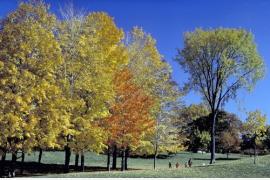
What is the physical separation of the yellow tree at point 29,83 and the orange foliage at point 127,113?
6.44m

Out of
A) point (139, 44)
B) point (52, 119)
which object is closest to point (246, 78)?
point (139, 44)

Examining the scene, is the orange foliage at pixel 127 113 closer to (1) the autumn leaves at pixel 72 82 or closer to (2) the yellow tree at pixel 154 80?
(1) the autumn leaves at pixel 72 82

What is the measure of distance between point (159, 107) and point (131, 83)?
22.3 ft

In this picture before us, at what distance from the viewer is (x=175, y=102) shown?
147 ft

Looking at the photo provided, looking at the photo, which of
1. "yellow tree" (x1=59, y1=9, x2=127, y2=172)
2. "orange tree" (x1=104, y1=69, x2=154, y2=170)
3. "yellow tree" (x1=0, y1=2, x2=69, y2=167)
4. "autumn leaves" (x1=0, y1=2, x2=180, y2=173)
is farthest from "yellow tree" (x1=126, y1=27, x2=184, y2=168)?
"yellow tree" (x1=0, y1=2, x2=69, y2=167)

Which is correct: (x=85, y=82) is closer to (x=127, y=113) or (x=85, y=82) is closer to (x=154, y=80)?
(x=127, y=113)

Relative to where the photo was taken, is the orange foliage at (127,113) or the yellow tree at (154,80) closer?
the orange foliage at (127,113)

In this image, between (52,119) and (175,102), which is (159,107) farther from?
(52,119)

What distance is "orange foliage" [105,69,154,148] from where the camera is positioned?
36.2 m

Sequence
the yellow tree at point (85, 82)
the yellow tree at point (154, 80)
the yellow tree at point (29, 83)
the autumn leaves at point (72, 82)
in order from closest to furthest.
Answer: the yellow tree at point (29, 83), the autumn leaves at point (72, 82), the yellow tree at point (85, 82), the yellow tree at point (154, 80)

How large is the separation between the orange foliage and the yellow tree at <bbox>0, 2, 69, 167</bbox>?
6440 millimetres

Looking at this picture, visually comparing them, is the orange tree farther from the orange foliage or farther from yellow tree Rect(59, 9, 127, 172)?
yellow tree Rect(59, 9, 127, 172)

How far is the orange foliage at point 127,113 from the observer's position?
119 feet

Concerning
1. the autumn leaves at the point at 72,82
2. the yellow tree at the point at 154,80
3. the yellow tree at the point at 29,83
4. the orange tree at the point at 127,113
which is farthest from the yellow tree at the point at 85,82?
the yellow tree at the point at 154,80
